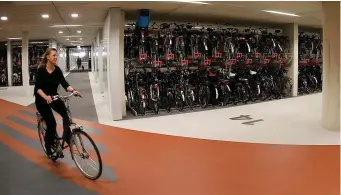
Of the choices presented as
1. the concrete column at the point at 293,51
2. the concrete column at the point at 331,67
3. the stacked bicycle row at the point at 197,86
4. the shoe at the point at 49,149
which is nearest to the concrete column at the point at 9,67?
the stacked bicycle row at the point at 197,86

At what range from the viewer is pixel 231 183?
10.2 ft

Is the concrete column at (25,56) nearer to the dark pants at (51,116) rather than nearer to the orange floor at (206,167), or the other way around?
the orange floor at (206,167)

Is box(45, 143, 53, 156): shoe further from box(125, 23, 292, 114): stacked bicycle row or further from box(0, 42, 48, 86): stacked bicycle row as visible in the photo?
box(0, 42, 48, 86): stacked bicycle row

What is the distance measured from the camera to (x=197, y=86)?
830cm

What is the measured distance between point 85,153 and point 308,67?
404 inches

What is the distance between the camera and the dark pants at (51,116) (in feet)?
11.4

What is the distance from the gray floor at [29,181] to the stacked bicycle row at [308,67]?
373 inches

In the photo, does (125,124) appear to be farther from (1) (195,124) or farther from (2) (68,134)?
(2) (68,134)

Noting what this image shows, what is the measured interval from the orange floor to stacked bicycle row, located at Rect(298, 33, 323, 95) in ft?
23.8

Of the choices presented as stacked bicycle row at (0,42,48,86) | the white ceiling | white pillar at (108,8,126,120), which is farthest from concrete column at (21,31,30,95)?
stacked bicycle row at (0,42,48,86)

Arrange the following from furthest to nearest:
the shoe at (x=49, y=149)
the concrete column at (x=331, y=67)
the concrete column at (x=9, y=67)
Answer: the concrete column at (x=9, y=67), the concrete column at (x=331, y=67), the shoe at (x=49, y=149)

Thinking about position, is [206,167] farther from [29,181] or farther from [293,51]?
[293,51]

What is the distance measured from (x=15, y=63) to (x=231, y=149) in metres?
19.6

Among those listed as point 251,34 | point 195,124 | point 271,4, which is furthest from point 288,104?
point 195,124
